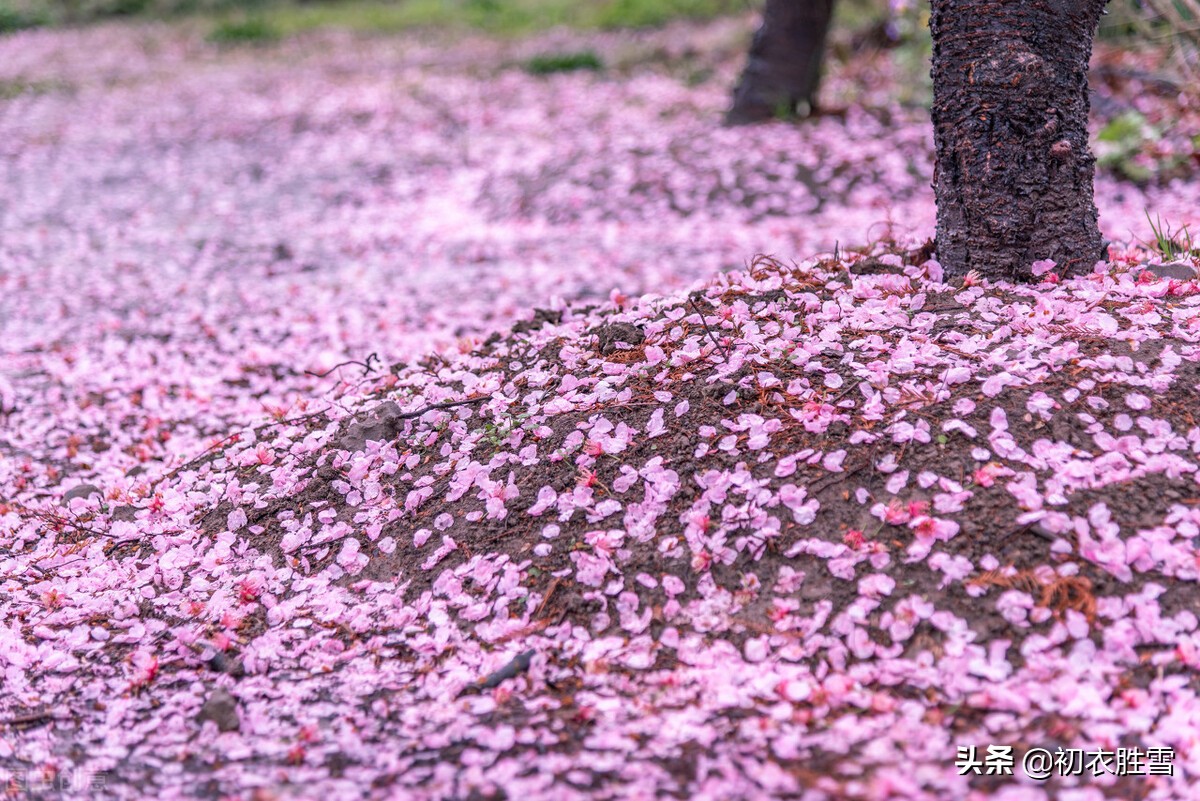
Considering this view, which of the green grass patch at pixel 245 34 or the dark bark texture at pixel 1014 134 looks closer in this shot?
the dark bark texture at pixel 1014 134

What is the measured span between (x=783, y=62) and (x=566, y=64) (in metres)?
6.75

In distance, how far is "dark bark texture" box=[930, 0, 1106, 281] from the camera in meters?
4.17

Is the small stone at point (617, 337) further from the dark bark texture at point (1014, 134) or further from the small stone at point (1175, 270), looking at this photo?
the small stone at point (1175, 270)

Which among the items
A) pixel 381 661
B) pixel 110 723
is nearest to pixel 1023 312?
pixel 381 661

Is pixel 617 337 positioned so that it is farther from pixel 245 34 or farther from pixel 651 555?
pixel 245 34

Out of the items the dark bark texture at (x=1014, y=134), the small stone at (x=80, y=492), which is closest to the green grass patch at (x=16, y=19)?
the small stone at (x=80, y=492)

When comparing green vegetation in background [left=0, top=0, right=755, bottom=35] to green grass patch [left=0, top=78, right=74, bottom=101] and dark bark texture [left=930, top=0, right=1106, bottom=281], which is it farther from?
dark bark texture [left=930, top=0, right=1106, bottom=281]

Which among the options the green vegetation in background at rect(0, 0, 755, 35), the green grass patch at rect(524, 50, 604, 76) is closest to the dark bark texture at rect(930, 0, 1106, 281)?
the green grass patch at rect(524, 50, 604, 76)

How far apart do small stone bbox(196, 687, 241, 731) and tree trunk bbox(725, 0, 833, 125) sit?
9416 mm

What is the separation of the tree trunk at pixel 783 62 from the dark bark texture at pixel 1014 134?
21.4 ft

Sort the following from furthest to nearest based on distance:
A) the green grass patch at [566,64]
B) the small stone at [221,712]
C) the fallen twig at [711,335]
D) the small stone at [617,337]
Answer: the green grass patch at [566,64] → the small stone at [617,337] → the fallen twig at [711,335] → the small stone at [221,712]

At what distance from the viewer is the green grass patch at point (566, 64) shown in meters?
16.4

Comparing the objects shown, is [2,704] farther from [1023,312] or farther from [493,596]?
[1023,312]

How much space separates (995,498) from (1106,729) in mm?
856
